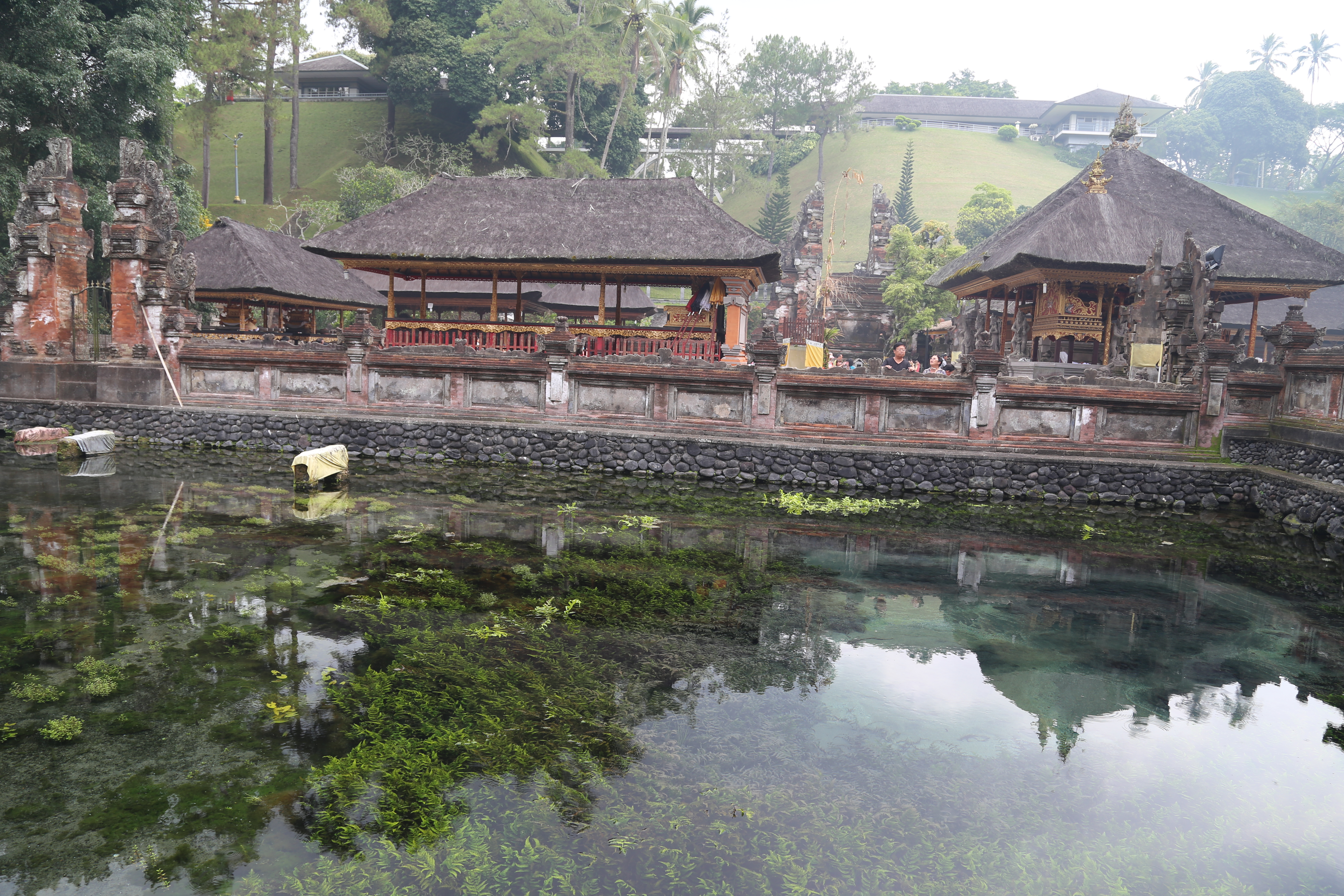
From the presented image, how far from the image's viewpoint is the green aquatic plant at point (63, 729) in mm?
4867

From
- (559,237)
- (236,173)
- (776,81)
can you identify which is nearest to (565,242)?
(559,237)

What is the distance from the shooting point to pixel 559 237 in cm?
1931

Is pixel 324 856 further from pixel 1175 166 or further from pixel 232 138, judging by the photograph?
pixel 1175 166

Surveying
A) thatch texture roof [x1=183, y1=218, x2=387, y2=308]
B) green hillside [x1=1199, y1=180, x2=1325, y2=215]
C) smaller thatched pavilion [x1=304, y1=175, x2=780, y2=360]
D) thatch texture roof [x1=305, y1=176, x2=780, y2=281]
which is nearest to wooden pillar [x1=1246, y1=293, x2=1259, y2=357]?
thatch texture roof [x1=305, y1=176, x2=780, y2=281]

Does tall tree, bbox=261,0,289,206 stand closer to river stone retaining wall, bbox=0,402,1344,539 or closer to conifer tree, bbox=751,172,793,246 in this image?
river stone retaining wall, bbox=0,402,1344,539

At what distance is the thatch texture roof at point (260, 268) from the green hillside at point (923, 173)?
3707 centimetres

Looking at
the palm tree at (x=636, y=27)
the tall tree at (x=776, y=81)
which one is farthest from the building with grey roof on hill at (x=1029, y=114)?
the palm tree at (x=636, y=27)

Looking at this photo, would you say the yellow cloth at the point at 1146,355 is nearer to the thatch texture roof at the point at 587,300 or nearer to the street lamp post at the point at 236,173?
the thatch texture roof at the point at 587,300

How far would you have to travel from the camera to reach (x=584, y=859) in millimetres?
3988

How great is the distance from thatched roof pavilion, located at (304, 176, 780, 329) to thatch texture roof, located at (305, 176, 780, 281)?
1.1 inches

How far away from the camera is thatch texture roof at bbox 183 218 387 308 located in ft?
72.1

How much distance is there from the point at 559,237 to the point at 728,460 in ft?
25.8

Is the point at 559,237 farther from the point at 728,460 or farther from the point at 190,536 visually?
the point at 190,536

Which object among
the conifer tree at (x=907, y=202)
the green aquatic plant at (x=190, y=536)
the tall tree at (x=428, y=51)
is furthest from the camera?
the conifer tree at (x=907, y=202)
